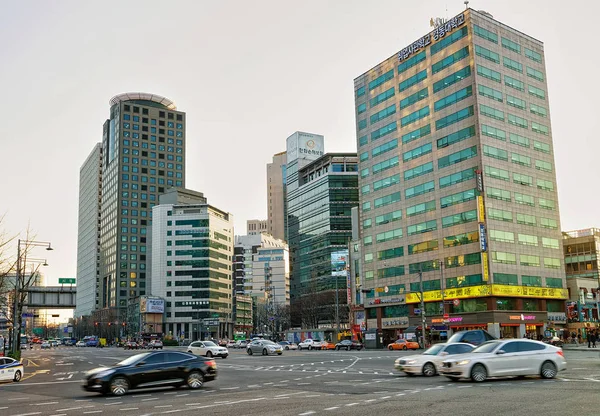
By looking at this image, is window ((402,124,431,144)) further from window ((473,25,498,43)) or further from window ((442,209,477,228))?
window ((473,25,498,43))

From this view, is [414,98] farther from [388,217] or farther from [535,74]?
[388,217]

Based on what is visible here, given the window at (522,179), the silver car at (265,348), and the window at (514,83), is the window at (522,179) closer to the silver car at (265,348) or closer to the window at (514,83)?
the window at (514,83)

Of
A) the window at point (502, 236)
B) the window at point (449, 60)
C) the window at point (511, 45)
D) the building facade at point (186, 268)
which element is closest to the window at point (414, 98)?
the window at point (449, 60)

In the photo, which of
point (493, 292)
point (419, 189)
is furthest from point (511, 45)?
point (493, 292)

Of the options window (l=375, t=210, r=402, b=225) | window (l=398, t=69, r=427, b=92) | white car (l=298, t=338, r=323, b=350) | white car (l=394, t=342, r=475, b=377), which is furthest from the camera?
window (l=375, t=210, r=402, b=225)

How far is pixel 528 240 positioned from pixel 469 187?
11.9 metres

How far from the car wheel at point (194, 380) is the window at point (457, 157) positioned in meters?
71.8

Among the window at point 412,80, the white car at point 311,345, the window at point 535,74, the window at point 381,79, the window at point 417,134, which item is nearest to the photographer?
the white car at point 311,345

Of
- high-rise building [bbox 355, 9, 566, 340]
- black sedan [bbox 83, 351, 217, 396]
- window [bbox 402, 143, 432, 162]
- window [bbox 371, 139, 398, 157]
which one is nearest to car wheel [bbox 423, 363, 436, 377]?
black sedan [bbox 83, 351, 217, 396]

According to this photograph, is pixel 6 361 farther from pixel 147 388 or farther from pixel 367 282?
pixel 367 282

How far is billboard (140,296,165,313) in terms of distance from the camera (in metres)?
174

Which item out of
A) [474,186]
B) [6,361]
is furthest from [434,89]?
[6,361]

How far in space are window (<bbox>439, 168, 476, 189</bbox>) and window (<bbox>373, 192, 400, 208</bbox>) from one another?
33.6ft

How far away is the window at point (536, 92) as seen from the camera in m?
96.6
